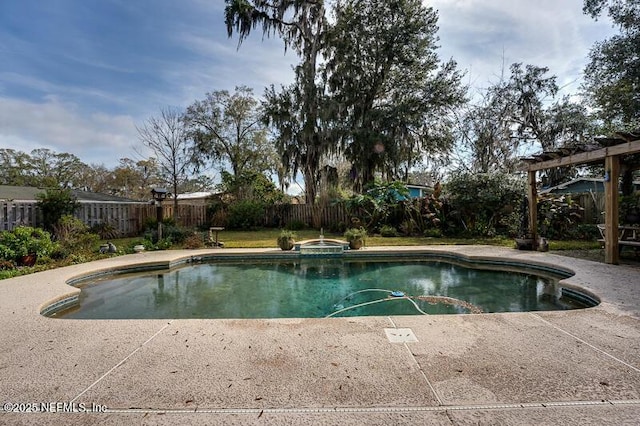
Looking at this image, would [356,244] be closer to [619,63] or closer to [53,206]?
[53,206]

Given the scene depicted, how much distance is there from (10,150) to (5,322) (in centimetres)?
3071

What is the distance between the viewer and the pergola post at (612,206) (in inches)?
219

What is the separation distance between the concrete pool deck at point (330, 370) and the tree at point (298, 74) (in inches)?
481

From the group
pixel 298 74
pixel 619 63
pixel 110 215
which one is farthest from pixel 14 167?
pixel 619 63

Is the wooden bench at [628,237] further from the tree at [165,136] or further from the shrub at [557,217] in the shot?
the tree at [165,136]

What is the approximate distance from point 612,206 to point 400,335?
5794mm

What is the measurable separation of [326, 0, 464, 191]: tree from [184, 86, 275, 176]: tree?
25.5 feet

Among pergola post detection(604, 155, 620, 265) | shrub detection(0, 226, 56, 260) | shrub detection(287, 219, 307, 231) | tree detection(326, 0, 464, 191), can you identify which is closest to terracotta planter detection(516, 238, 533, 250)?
pergola post detection(604, 155, 620, 265)

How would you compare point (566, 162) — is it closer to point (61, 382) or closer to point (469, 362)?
point (469, 362)

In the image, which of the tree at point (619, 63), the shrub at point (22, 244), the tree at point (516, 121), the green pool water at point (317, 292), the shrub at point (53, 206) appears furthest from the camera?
the tree at point (516, 121)

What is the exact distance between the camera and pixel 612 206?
5.66 m

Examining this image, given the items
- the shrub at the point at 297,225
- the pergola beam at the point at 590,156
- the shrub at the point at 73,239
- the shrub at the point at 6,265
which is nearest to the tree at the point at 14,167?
the shrub at the point at 73,239

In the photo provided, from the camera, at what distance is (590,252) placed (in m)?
6.95

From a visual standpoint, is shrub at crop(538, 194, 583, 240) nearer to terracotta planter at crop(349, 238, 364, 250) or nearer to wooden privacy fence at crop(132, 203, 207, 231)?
terracotta planter at crop(349, 238, 364, 250)
